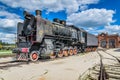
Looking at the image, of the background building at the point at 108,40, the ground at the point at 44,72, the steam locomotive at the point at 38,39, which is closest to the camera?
the ground at the point at 44,72

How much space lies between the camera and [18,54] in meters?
A: 13.5

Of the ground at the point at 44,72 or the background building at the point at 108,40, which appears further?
the background building at the point at 108,40

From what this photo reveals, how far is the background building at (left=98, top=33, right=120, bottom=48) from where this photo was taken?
7019cm

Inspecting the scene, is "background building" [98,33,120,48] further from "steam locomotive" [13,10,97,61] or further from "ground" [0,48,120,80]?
"ground" [0,48,120,80]

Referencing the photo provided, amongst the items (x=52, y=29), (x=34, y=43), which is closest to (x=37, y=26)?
(x=34, y=43)

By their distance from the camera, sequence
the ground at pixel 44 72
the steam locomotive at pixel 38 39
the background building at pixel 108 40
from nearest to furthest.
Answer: the ground at pixel 44 72 → the steam locomotive at pixel 38 39 → the background building at pixel 108 40

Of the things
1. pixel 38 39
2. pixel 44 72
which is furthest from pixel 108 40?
pixel 44 72

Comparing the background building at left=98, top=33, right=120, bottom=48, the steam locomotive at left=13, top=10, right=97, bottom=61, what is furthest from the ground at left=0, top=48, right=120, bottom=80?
the background building at left=98, top=33, right=120, bottom=48

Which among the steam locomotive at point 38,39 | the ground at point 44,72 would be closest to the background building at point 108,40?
the steam locomotive at point 38,39

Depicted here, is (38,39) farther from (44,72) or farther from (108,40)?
(108,40)

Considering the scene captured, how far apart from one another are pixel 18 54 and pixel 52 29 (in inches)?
181

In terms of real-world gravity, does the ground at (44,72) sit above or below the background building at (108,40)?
below

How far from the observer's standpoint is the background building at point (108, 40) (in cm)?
7019

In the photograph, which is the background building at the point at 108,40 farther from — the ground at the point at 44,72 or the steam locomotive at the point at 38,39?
the ground at the point at 44,72
